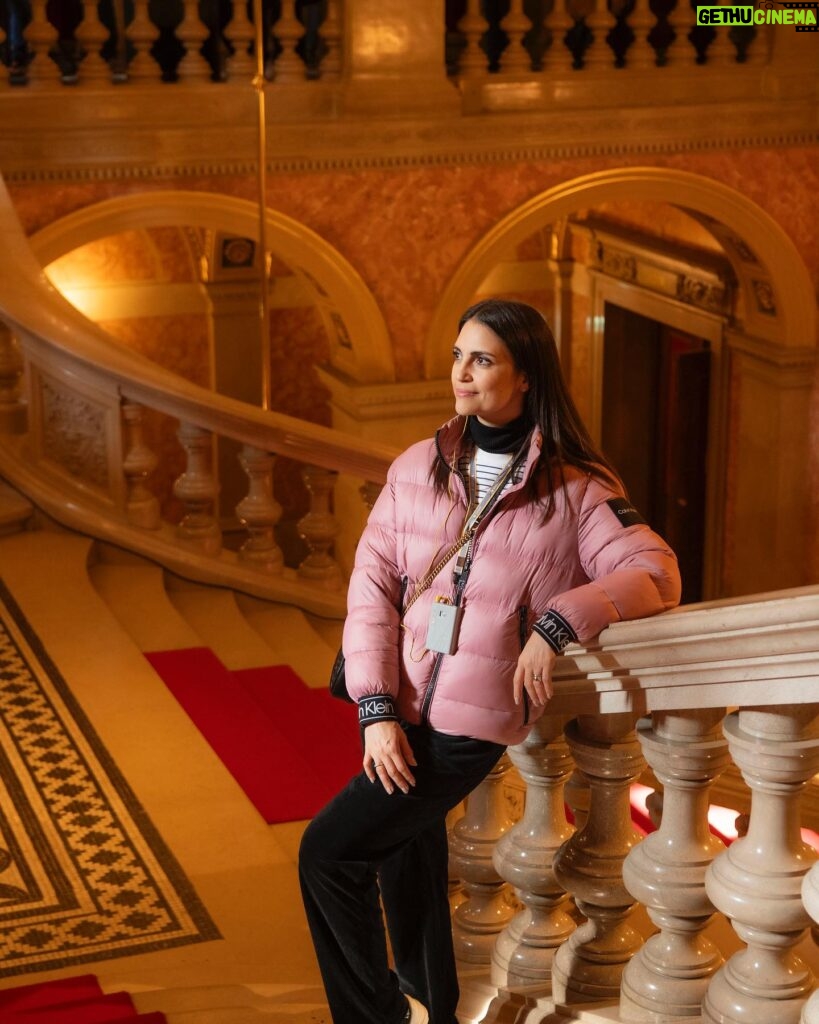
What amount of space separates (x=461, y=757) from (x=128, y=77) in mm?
9170

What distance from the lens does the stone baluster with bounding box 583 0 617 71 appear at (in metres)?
11.8

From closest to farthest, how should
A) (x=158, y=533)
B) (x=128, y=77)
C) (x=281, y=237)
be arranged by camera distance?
(x=158, y=533) → (x=128, y=77) → (x=281, y=237)

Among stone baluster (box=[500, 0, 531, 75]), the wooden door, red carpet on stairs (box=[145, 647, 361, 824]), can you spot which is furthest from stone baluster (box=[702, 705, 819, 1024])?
the wooden door

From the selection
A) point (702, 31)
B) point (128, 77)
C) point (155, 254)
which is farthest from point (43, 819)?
point (155, 254)

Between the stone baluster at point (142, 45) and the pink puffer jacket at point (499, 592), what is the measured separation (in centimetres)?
882

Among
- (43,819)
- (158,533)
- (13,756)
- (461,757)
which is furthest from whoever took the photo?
(158,533)

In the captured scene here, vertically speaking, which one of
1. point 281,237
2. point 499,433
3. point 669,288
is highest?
point 499,433

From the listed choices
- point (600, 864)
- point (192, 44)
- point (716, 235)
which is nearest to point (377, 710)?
point (600, 864)

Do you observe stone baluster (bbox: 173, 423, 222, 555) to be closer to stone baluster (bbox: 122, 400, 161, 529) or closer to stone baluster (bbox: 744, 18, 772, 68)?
stone baluster (bbox: 122, 400, 161, 529)

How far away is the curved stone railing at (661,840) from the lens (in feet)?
7.09

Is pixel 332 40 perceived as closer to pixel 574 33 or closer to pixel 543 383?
pixel 574 33

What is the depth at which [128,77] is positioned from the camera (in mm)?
10859

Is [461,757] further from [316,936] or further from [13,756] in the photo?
[13,756]

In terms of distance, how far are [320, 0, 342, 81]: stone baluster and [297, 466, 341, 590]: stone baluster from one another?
5915 mm
